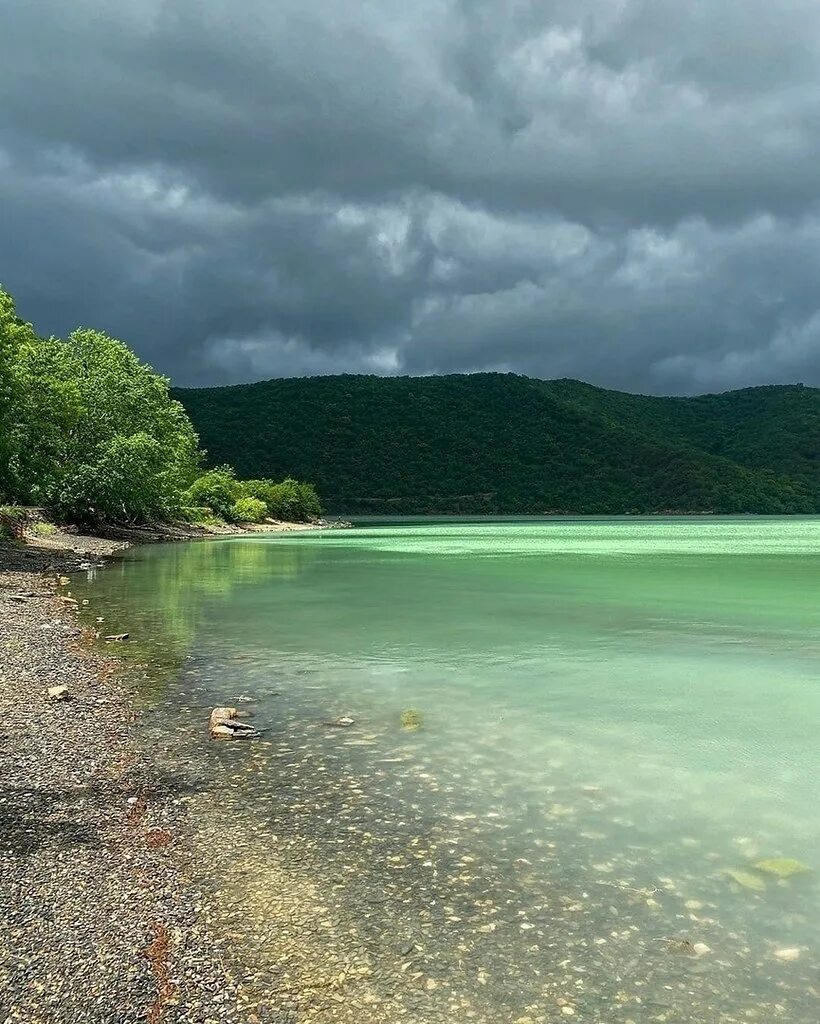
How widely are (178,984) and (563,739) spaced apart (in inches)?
271

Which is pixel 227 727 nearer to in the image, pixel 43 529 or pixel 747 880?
pixel 747 880

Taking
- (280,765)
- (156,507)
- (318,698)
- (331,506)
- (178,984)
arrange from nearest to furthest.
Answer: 1. (178,984)
2. (280,765)
3. (318,698)
4. (156,507)
5. (331,506)

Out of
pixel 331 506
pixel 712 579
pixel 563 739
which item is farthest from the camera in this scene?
pixel 331 506

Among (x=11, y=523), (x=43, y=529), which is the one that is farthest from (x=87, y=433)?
(x=11, y=523)

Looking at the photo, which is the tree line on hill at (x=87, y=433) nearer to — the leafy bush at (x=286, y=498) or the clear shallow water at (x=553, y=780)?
the clear shallow water at (x=553, y=780)

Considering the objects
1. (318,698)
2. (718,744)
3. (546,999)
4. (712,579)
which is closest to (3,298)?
(318,698)

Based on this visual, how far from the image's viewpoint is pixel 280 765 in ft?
31.4

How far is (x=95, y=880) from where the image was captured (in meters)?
6.38

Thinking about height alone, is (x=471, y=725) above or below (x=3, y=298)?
below

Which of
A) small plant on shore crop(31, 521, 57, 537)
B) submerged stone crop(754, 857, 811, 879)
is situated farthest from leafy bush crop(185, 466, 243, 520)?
submerged stone crop(754, 857, 811, 879)

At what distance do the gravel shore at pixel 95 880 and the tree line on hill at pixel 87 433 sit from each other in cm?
2716

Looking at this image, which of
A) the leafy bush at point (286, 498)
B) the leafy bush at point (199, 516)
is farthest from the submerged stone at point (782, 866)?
the leafy bush at point (286, 498)

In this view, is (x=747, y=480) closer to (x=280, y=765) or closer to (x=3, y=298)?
(x=3, y=298)

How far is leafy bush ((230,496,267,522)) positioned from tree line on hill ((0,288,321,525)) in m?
11.2
